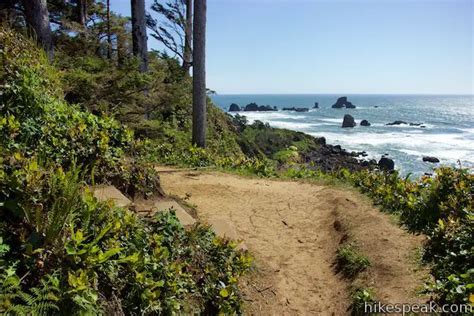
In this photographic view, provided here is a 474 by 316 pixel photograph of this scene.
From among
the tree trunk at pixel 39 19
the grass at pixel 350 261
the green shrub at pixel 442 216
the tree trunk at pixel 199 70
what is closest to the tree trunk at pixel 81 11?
the tree trunk at pixel 199 70

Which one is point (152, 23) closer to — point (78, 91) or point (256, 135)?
point (78, 91)

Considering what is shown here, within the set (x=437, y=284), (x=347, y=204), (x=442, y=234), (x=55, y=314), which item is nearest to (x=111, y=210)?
(x=55, y=314)

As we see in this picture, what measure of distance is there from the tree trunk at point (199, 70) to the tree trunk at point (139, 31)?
1.77m

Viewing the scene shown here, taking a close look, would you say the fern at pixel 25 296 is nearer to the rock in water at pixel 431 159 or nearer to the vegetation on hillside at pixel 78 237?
the vegetation on hillside at pixel 78 237

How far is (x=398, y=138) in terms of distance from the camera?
135ft

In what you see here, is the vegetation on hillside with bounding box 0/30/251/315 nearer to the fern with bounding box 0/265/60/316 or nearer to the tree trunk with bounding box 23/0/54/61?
the fern with bounding box 0/265/60/316

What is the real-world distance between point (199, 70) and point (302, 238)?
277 inches

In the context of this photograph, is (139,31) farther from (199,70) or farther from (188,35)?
(188,35)

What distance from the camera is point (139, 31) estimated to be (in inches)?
454

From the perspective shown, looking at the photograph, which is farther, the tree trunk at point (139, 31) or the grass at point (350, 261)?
the tree trunk at point (139, 31)

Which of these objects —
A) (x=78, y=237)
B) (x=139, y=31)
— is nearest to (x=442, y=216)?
(x=78, y=237)

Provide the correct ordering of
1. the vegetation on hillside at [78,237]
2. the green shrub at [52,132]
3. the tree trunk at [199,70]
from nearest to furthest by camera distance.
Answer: the vegetation on hillside at [78,237], the green shrub at [52,132], the tree trunk at [199,70]

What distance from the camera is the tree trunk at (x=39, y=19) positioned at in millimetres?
7836

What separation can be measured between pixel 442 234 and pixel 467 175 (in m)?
1.55
